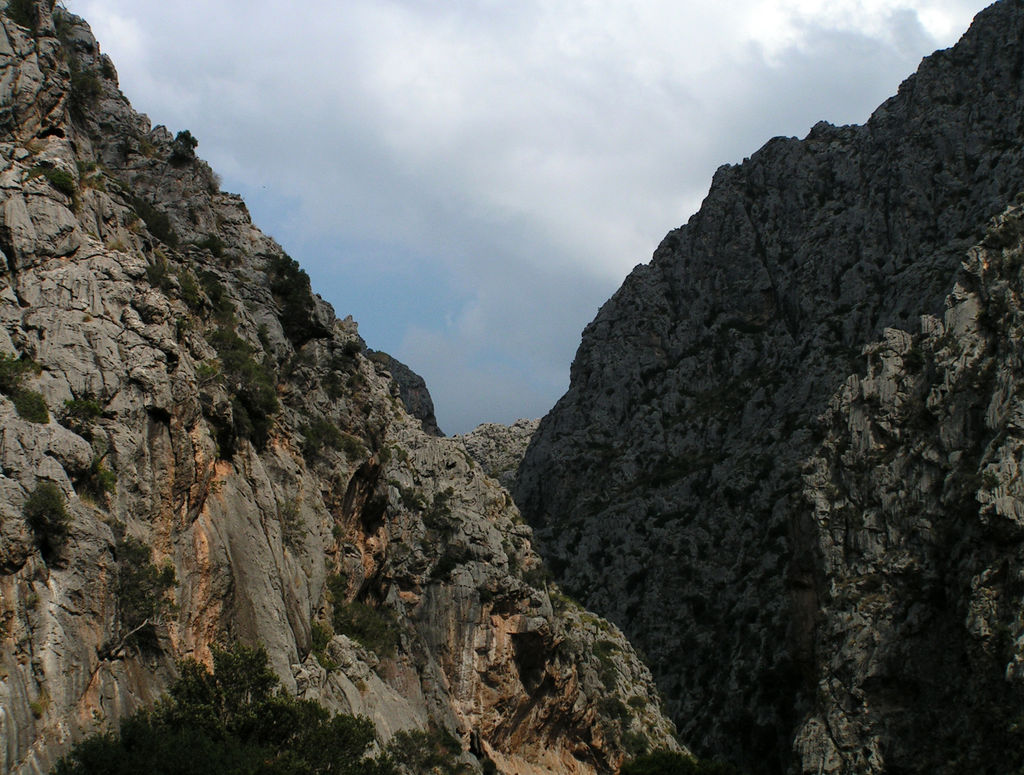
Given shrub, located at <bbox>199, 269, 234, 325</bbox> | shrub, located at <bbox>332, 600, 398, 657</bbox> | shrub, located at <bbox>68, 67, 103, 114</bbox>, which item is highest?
shrub, located at <bbox>68, 67, 103, 114</bbox>

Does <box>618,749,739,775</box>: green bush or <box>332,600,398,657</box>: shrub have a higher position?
<box>332,600,398,657</box>: shrub

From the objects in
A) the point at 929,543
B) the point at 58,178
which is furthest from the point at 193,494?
the point at 929,543

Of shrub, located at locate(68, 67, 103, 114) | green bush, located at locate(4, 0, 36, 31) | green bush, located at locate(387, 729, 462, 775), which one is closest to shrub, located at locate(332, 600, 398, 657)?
green bush, located at locate(387, 729, 462, 775)

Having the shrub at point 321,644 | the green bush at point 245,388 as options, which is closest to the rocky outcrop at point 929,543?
the shrub at point 321,644

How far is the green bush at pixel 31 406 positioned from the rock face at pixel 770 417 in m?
55.0

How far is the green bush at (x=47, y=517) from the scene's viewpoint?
2475 centimetres

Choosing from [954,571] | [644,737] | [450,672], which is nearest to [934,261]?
[954,571]

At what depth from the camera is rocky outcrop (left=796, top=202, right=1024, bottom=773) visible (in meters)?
57.5

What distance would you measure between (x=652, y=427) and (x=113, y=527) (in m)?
101

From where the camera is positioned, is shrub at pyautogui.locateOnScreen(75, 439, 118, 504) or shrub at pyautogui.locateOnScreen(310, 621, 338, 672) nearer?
shrub at pyautogui.locateOnScreen(75, 439, 118, 504)

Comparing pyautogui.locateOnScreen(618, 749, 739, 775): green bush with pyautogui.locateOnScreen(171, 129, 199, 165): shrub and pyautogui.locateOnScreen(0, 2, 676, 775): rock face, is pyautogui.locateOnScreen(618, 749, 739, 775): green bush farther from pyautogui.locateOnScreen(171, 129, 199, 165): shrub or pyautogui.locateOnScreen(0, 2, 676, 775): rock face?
pyautogui.locateOnScreen(171, 129, 199, 165): shrub

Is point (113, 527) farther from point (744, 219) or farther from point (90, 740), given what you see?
point (744, 219)

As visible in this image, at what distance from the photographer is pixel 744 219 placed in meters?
132

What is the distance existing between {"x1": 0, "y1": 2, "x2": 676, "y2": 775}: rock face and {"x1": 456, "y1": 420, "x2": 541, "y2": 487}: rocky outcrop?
8585cm
